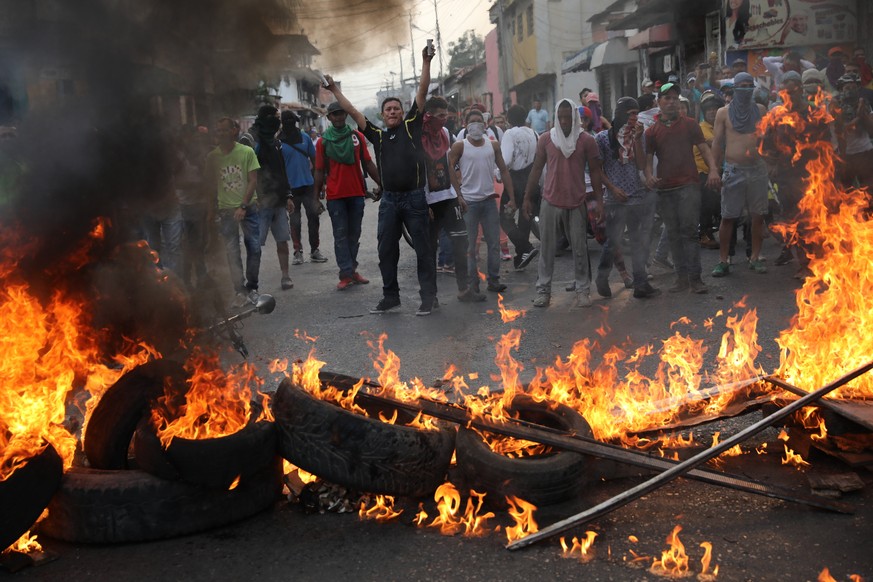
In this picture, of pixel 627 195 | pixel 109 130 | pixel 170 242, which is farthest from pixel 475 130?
pixel 109 130

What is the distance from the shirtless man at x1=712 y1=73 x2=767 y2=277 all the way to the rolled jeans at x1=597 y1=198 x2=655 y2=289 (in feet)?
3.94

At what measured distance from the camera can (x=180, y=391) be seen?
4.17m

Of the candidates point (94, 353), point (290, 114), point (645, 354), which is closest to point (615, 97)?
point (290, 114)

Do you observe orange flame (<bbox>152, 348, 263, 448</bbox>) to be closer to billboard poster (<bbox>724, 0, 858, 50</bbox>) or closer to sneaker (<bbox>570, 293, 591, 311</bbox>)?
sneaker (<bbox>570, 293, 591, 311</bbox>)

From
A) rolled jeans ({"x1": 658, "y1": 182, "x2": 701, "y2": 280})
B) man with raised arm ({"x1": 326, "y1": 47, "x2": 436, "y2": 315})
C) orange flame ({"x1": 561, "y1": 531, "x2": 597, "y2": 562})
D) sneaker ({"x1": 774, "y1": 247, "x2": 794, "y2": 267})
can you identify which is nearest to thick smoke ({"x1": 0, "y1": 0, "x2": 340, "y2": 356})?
orange flame ({"x1": 561, "y1": 531, "x2": 597, "y2": 562})

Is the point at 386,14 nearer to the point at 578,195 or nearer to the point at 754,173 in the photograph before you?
the point at 578,195

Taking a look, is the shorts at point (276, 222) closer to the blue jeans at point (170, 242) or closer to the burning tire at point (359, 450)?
the blue jeans at point (170, 242)

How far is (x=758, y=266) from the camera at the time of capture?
9828mm

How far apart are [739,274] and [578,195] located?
2537 mm

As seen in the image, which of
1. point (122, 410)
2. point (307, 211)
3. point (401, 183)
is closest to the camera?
point (122, 410)

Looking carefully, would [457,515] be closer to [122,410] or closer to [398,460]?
[398,460]

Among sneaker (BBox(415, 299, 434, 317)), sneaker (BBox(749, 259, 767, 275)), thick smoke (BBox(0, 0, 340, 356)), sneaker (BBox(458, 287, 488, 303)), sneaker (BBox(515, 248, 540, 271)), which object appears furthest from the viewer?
sneaker (BBox(515, 248, 540, 271))

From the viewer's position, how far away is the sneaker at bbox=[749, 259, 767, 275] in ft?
32.0

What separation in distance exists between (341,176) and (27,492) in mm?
7147
